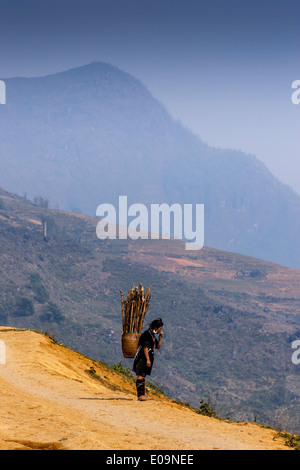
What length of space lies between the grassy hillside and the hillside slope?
49094 mm

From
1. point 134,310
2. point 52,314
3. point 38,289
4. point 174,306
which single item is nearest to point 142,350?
point 134,310

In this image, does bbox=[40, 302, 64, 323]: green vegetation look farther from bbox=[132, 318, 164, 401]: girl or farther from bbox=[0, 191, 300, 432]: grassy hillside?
bbox=[132, 318, 164, 401]: girl

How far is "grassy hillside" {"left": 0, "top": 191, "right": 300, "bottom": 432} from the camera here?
8394 cm

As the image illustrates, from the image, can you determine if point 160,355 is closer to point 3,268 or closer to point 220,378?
point 220,378

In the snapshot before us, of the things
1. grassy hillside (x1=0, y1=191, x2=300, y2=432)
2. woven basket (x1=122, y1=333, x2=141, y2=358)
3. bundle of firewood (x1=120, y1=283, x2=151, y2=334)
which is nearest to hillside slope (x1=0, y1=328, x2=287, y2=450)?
woven basket (x1=122, y1=333, x2=141, y2=358)

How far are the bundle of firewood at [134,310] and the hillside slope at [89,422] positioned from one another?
1.97 m

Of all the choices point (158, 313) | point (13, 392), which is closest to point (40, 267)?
point (158, 313)

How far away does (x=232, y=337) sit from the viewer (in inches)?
3976

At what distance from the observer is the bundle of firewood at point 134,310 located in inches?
678

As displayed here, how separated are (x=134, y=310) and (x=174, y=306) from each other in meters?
92.3

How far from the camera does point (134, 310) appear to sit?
17.2 m

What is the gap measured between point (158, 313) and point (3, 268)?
78.3ft
